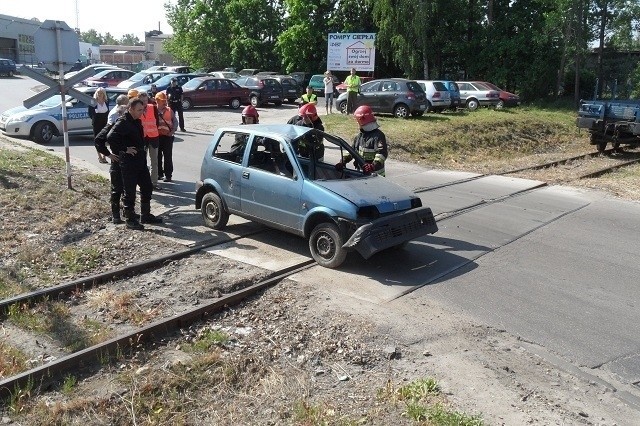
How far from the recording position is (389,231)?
24.2 ft

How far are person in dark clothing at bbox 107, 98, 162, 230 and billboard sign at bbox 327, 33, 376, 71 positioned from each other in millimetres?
29522

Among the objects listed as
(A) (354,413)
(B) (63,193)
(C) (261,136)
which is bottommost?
(A) (354,413)

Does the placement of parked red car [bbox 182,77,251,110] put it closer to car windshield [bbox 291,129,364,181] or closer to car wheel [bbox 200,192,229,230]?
car wheel [bbox 200,192,229,230]

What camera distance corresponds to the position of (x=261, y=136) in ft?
28.1

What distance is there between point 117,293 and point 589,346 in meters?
4.94

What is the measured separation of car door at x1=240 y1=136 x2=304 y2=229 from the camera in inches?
315

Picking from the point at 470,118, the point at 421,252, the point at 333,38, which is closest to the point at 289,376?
the point at 421,252

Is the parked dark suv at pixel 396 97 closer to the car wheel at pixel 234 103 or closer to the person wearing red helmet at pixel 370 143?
the car wheel at pixel 234 103

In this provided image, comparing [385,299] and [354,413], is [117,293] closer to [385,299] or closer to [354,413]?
[385,299]

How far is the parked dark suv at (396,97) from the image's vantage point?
23.1 m

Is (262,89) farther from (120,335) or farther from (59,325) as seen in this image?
(120,335)

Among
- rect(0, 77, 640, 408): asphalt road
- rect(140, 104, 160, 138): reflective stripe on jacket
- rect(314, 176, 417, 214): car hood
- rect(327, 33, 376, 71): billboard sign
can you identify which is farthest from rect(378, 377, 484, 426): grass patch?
rect(327, 33, 376, 71): billboard sign

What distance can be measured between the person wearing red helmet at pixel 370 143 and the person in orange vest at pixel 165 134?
4098 millimetres

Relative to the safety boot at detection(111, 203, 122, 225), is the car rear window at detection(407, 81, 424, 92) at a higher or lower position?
higher
